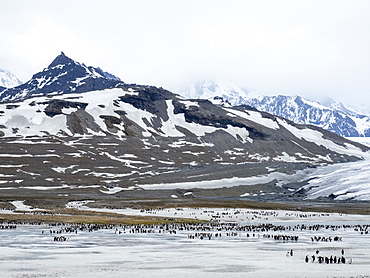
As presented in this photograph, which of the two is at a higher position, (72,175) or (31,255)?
(72,175)

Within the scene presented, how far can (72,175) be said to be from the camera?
7259 inches

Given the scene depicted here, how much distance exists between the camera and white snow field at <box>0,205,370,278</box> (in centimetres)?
3562

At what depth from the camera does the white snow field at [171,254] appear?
35625 mm

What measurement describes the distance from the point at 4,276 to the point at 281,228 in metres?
56.8

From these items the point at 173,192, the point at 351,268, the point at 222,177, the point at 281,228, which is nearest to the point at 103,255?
the point at 351,268

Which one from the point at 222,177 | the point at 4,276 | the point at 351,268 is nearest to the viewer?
the point at 4,276

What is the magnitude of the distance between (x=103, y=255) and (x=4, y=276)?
13.4 meters

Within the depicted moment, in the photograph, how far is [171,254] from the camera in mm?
47031

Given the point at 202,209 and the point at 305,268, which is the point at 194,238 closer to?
the point at 305,268

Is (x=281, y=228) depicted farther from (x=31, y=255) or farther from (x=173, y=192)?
(x=173, y=192)

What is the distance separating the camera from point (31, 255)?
4500cm

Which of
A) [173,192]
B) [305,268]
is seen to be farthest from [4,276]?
[173,192]

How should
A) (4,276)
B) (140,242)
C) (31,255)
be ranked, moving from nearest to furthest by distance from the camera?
(4,276) → (31,255) → (140,242)

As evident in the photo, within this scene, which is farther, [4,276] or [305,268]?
[305,268]
